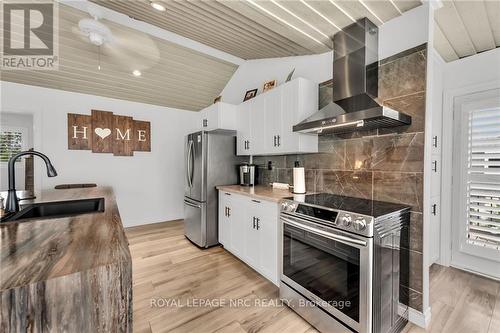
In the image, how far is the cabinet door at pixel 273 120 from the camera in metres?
2.71

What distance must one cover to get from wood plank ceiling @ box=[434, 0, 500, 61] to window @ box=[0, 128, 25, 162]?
776cm

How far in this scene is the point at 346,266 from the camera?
154 centimetres

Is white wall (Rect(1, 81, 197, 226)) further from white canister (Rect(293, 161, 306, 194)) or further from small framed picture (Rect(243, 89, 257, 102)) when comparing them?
white canister (Rect(293, 161, 306, 194))

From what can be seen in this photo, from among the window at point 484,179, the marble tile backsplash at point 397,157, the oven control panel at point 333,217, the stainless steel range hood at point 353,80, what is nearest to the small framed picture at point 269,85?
the stainless steel range hood at point 353,80

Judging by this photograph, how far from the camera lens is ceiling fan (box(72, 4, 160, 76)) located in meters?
2.30

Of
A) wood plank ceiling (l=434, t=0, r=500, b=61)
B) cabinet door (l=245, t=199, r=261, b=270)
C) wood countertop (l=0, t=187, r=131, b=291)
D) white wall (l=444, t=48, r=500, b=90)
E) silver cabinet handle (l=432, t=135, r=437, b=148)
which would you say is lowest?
cabinet door (l=245, t=199, r=261, b=270)

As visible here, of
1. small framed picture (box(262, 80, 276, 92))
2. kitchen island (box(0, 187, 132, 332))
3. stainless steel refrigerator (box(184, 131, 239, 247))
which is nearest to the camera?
kitchen island (box(0, 187, 132, 332))

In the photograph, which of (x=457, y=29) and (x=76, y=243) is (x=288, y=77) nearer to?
(x=457, y=29)

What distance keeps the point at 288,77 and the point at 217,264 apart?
266cm

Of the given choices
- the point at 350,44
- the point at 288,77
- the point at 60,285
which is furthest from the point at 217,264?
the point at 350,44

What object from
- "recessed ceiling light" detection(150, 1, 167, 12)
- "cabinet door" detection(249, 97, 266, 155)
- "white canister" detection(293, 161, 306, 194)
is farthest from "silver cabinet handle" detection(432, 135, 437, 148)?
"recessed ceiling light" detection(150, 1, 167, 12)

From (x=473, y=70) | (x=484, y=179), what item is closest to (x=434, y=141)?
(x=484, y=179)

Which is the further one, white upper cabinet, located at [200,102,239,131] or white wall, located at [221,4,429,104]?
white upper cabinet, located at [200,102,239,131]
